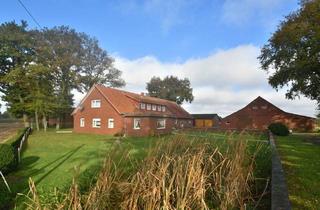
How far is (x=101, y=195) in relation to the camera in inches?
164

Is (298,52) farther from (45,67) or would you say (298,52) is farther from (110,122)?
(45,67)

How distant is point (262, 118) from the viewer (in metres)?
53.2

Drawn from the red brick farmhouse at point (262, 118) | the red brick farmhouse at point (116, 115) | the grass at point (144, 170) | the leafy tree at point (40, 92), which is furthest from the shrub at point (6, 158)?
the red brick farmhouse at point (262, 118)

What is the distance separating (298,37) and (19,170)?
2577cm

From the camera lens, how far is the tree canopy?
43156 mm

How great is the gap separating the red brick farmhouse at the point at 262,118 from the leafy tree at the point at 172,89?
22705 mm

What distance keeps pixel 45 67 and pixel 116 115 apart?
14916mm

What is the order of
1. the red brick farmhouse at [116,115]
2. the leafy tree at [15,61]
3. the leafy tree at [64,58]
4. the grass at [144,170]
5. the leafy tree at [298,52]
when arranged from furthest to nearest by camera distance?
the leafy tree at [64,58] → the leafy tree at [15,61] → the red brick farmhouse at [116,115] → the leafy tree at [298,52] → the grass at [144,170]

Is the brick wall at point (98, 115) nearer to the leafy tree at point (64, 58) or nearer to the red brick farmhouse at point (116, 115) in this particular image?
the red brick farmhouse at point (116, 115)

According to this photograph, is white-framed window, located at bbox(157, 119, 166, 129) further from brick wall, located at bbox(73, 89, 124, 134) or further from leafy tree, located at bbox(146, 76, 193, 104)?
Answer: leafy tree, located at bbox(146, 76, 193, 104)

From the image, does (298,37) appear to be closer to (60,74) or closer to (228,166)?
(228,166)

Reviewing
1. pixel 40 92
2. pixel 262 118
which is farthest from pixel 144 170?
pixel 262 118

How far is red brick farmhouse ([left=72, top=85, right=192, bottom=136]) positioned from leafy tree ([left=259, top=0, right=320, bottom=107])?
1520 centimetres

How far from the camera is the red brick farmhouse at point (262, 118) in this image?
2006 inches
